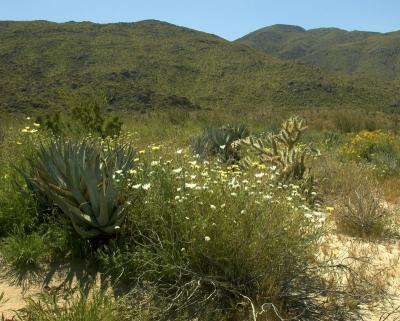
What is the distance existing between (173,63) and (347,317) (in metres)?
50.2

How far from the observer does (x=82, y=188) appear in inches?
161

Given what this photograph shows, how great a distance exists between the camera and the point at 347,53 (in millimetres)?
142500

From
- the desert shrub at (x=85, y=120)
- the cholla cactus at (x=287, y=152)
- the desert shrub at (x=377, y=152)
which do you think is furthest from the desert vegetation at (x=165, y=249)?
the desert shrub at (x=85, y=120)

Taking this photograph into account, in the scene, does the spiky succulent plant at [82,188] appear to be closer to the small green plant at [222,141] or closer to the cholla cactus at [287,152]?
the cholla cactus at [287,152]

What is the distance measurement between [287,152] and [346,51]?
485 feet

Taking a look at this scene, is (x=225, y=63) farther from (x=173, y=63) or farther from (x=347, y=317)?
(x=347, y=317)

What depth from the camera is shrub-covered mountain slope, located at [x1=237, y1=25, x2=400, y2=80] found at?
124450 mm

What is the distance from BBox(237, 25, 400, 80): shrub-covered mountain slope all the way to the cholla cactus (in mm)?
103814

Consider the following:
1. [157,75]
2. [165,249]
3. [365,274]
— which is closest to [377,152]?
[365,274]

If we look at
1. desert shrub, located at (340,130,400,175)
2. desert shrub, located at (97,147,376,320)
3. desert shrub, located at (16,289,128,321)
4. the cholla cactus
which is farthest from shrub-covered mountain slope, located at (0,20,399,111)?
desert shrub, located at (16,289,128,321)

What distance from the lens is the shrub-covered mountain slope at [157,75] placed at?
39312mm

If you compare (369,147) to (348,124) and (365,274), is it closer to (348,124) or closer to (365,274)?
(365,274)

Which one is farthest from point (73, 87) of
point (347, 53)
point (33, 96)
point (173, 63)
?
point (347, 53)

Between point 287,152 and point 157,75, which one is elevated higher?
point 157,75
